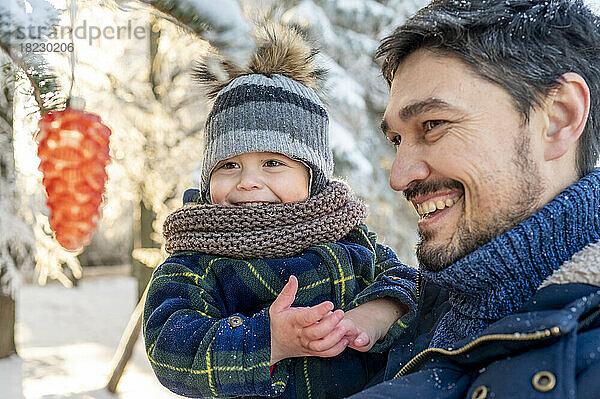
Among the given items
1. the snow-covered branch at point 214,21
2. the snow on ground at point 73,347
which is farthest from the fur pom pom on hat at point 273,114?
the snow on ground at point 73,347

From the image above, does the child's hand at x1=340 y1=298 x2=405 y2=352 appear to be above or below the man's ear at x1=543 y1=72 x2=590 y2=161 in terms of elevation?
below

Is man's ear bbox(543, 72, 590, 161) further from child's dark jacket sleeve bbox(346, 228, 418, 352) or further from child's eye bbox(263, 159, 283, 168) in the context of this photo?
child's eye bbox(263, 159, 283, 168)

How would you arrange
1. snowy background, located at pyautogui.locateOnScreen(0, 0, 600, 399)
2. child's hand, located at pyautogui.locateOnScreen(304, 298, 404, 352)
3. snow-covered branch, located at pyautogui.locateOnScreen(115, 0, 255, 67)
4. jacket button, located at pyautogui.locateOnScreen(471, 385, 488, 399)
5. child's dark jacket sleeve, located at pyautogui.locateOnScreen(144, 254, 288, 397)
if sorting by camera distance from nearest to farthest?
snow-covered branch, located at pyautogui.locateOnScreen(115, 0, 255, 67) → jacket button, located at pyautogui.locateOnScreen(471, 385, 488, 399) → child's dark jacket sleeve, located at pyautogui.locateOnScreen(144, 254, 288, 397) → child's hand, located at pyautogui.locateOnScreen(304, 298, 404, 352) → snowy background, located at pyautogui.locateOnScreen(0, 0, 600, 399)

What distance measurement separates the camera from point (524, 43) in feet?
5.24

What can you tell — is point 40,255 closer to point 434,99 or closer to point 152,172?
point 152,172

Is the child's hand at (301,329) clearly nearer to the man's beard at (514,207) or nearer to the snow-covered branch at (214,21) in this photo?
the man's beard at (514,207)

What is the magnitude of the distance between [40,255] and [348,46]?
3.79 meters

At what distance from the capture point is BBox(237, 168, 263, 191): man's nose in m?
2.17

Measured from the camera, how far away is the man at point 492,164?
1460 millimetres

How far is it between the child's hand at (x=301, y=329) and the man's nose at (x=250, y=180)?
560mm

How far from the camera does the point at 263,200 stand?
86.7 inches

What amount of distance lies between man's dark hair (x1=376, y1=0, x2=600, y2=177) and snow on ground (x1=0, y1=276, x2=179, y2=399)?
11.1ft

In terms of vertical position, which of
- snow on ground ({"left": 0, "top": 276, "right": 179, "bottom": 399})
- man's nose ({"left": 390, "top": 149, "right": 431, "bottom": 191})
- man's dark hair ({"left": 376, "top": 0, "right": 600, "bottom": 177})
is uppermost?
man's dark hair ({"left": 376, "top": 0, "right": 600, "bottom": 177})

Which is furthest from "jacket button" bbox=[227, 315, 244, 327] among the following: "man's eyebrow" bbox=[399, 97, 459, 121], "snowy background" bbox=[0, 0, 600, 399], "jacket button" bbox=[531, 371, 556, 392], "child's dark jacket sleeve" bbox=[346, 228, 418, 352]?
"snowy background" bbox=[0, 0, 600, 399]
